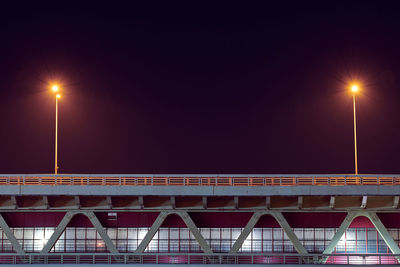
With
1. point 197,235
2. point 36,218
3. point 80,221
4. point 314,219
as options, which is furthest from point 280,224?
point 36,218

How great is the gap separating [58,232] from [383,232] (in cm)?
2167

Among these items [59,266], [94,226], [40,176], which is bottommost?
[59,266]

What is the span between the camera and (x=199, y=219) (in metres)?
38.6

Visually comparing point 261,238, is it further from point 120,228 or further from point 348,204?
point 120,228

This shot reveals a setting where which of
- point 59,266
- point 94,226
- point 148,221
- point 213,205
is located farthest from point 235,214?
point 59,266

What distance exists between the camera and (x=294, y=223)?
126 ft

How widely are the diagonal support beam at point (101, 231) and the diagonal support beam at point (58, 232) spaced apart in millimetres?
1053

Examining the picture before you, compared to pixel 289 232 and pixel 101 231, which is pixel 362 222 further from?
pixel 101 231

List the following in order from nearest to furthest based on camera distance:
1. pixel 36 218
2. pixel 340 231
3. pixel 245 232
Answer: pixel 245 232
pixel 340 231
pixel 36 218

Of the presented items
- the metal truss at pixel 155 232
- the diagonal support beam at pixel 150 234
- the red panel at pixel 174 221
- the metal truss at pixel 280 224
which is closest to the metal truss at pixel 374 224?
the metal truss at pixel 280 224

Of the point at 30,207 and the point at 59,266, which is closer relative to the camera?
the point at 59,266

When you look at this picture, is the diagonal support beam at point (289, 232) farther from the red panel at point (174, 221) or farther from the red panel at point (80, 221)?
the red panel at point (80, 221)

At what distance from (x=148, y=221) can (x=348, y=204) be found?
44.9 ft

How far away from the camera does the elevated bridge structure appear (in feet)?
116
